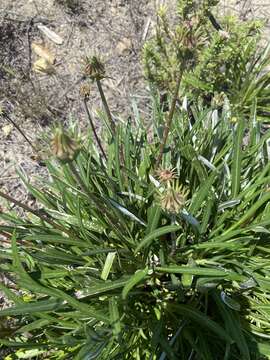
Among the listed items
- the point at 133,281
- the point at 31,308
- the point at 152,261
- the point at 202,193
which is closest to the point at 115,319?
the point at 133,281

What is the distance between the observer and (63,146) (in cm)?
112

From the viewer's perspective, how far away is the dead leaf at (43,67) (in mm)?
2775

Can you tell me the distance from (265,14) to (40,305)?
93.9 inches

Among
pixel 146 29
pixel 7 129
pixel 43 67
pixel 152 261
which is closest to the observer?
pixel 152 261

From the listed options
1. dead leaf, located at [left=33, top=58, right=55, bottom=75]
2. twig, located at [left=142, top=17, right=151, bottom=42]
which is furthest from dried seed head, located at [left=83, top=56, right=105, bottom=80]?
twig, located at [left=142, top=17, right=151, bottom=42]

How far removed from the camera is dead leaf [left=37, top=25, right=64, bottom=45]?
113 inches

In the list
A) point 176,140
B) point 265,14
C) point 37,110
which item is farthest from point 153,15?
point 176,140

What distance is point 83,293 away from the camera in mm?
1484

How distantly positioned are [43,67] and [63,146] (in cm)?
181

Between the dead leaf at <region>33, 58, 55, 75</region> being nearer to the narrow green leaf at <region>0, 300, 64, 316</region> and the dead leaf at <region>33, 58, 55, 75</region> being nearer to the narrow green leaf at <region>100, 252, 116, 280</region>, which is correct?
the narrow green leaf at <region>100, 252, 116, 280</region>

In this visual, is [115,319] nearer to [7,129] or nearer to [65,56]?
[7,129]

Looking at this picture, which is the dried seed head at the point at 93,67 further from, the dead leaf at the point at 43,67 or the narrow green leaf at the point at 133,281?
the dead leaf at the point at 43,67

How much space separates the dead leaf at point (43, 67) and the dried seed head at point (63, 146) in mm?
1763

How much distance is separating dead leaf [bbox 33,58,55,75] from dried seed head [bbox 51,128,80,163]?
69.4 inches
